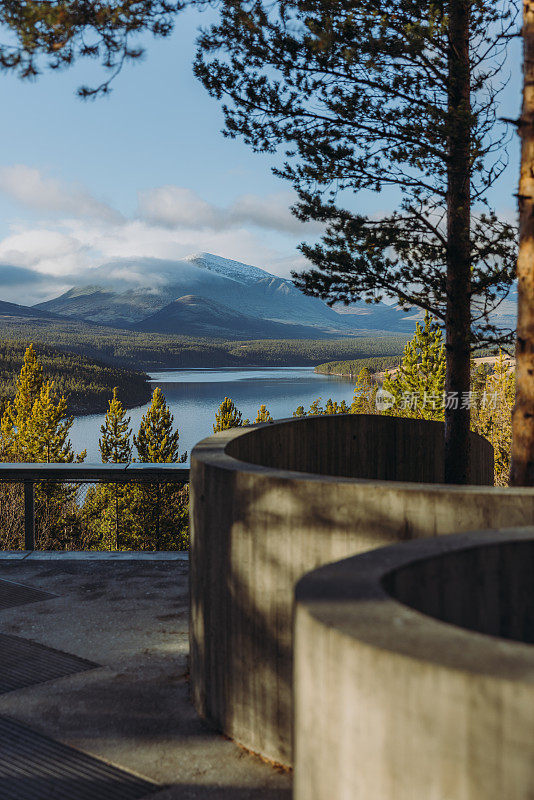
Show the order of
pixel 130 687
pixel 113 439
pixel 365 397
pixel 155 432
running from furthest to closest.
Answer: pixel 365 397
pixel 113 439
pixel 155 432
pixel 130 687

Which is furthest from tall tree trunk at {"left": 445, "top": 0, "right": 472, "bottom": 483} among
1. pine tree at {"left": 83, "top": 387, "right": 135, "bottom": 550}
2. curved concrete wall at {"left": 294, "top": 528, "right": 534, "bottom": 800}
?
pine tree at {"left": 83, "top": 387, "right": 135, "bottom": 550}

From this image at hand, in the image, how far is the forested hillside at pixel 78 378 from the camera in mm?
120500

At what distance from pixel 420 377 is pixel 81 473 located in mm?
45342

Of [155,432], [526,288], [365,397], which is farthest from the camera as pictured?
[365,397]

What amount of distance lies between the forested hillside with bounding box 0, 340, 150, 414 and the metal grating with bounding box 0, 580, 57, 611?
4377 inches

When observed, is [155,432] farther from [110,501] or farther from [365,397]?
[365,397]

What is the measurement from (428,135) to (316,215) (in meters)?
1.70

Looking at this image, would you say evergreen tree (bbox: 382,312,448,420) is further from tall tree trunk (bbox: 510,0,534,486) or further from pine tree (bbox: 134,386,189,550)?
tall tree trunk (bbox: 510,0,534,486)

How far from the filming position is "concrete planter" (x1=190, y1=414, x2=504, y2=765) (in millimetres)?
2783

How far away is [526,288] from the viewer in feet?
14.7

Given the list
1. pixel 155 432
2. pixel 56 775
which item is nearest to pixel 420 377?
pixel 155 432

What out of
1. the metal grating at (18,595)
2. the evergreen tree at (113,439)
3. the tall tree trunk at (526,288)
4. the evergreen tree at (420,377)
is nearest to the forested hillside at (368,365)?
the evergreen tree at (113,439)

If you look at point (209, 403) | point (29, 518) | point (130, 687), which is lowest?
point (209, 403)

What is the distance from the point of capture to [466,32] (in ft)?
24.5
